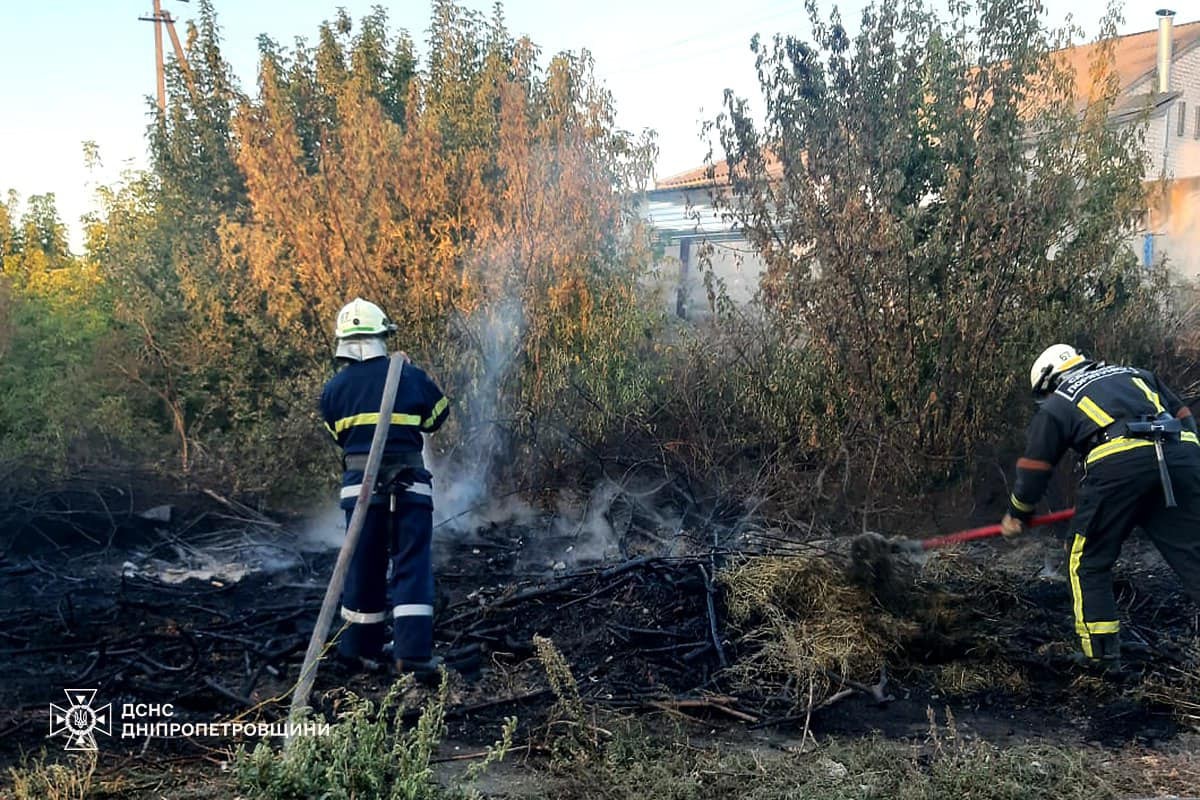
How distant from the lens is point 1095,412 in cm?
501

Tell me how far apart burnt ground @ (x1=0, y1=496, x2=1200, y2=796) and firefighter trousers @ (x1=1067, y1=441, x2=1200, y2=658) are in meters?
0.31

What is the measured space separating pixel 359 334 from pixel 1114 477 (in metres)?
3.99

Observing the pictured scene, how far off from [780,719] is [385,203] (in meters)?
5.71

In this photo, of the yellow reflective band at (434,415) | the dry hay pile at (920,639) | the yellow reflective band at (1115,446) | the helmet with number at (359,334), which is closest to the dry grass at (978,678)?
the dry hay pile at (920,639)

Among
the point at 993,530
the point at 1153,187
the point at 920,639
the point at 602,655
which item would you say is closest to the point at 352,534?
the point at 602,655

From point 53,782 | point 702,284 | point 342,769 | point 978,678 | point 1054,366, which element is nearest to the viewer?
point 342,769

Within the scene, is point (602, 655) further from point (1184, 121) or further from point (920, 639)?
point (1184, 121)

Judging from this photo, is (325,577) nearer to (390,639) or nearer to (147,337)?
(390,639)

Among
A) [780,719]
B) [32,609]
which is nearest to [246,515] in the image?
[32,609]

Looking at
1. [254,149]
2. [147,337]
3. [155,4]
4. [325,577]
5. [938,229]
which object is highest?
[155,4]

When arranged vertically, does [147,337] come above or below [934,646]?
above

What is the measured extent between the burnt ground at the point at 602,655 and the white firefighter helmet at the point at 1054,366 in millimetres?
1289

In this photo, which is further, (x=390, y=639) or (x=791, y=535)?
(x=791, y=535)

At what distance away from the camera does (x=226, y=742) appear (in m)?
4.06
